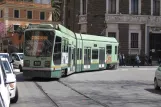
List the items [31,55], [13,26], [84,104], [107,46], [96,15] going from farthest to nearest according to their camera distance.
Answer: [13,26] < [96,15] < [107,46] < [31,55] < [84,104]

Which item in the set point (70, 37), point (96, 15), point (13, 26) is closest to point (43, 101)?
point (70, 37)

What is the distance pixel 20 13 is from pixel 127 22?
39.5 metres

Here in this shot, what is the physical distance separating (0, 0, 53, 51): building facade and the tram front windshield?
57760 millimetres

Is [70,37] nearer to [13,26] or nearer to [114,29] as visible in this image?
[114,29]

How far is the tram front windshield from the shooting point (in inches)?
923

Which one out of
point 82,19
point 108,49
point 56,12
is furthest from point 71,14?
point 56,12

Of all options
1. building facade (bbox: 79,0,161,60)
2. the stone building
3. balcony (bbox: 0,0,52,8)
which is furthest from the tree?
building facade (bbox: 79,0,161,60)

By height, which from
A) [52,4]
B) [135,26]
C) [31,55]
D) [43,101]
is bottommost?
[43,101]

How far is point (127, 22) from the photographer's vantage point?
53406 millimetres

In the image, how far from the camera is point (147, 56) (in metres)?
54.1

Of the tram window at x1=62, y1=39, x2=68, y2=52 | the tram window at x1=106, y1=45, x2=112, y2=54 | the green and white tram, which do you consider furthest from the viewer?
the tram window at x1=106, y1=45, x2=112, y2=54

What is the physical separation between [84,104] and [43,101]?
1.70 m

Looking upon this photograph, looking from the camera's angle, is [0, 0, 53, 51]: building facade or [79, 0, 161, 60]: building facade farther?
[0, 0, 53, 51]: building facade

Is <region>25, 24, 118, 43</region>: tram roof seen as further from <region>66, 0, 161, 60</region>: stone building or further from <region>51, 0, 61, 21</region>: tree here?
<region>51, 0, 61, 21</region>: tree
